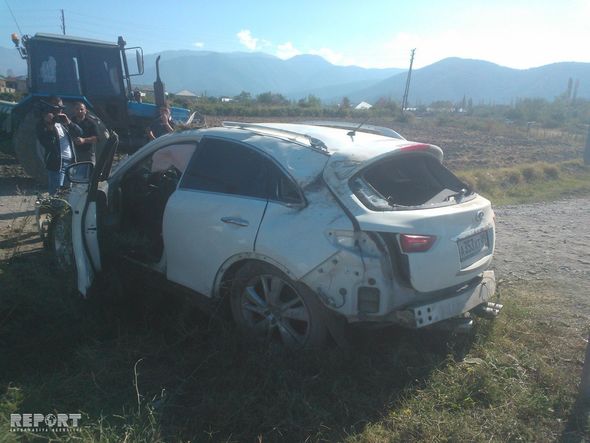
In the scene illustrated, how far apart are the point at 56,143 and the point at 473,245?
5.97 meters

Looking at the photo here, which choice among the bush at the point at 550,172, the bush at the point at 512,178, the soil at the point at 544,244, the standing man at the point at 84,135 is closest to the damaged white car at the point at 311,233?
the soil at the point at 544,244

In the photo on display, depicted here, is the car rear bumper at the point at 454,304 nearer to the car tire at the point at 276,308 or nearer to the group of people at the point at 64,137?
the car tire at the point at 276,308

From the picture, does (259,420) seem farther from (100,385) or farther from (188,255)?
(188,255)

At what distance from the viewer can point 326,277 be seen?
9.98 ft

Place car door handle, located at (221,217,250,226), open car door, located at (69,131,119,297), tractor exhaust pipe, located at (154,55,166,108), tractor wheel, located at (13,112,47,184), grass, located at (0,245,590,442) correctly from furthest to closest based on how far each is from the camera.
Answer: tractor exhaust pipe, located at (154,55,166,108)
tractor wheel, located at (13,112,47,184)
open car door, located at (69,131,119,297)
car door handle, located at (221,217,250,226)
grass, located at (0,245,590,442)

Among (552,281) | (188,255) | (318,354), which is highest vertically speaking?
(188,255)

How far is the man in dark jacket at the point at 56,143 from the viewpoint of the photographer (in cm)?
675

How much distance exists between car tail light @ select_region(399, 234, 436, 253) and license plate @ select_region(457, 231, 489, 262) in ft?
1.15

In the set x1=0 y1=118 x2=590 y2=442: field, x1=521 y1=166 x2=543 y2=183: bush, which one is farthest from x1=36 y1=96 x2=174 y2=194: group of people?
x1=521 y1=166 x2=543 y2=183: bush

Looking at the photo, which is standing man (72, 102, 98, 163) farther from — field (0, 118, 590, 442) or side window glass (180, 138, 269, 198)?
side window glass (180, 138, 269, 198)

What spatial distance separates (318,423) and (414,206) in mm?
1551

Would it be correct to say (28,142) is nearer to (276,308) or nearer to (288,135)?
(288,135)

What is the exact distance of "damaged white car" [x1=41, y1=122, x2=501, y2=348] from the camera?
301 centimetres

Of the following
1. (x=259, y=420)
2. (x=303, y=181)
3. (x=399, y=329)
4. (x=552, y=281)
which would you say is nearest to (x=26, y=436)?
(x=259, y=420)
